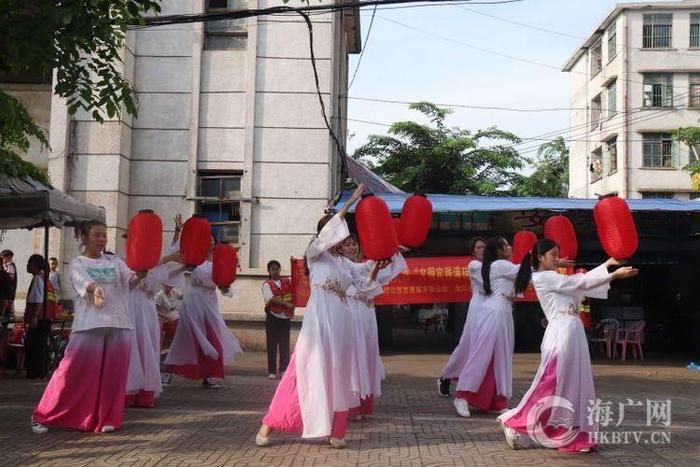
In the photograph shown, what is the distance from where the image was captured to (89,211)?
1107 centimetres

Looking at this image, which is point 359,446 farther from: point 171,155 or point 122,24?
point 171,155

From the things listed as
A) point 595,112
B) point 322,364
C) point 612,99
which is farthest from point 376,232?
point 595,112

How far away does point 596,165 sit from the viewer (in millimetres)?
40125

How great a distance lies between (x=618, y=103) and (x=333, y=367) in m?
34.2

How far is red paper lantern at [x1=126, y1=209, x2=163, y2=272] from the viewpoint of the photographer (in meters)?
7.01

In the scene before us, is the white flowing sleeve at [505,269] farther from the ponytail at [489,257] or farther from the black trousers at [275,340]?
the black trousers at [275,340]

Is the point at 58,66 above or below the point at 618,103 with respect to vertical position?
below

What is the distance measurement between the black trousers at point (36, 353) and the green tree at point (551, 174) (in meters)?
27.0

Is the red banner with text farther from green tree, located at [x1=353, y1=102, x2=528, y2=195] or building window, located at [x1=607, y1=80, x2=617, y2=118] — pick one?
building window, located at [x1=607, y1=80, x2=617, y2=118]

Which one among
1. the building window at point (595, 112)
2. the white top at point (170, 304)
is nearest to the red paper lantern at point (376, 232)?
the white top at point (170, 304)

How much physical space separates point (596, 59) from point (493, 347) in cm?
3674

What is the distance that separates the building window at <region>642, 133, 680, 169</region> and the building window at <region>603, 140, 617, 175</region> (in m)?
1.63

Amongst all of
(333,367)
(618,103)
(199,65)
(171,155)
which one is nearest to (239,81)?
(199,65)

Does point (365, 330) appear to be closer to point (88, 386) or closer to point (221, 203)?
point (88, 386)
